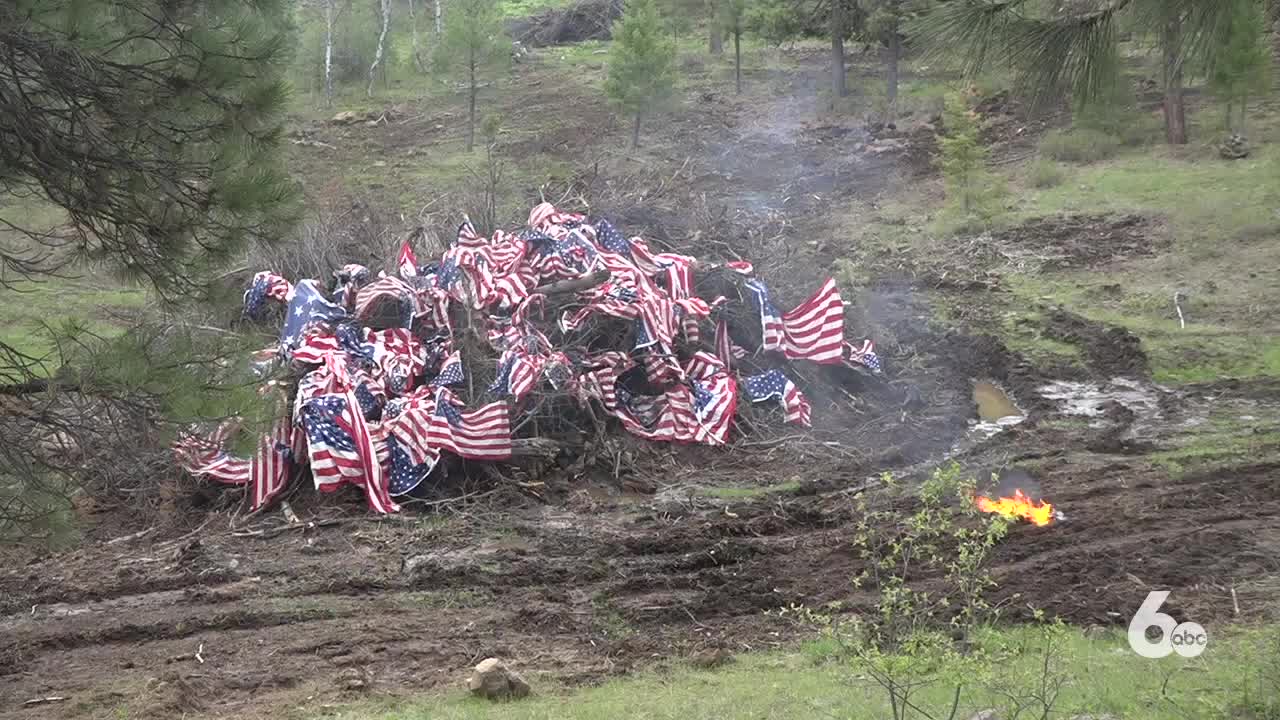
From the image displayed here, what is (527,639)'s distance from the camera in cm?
936

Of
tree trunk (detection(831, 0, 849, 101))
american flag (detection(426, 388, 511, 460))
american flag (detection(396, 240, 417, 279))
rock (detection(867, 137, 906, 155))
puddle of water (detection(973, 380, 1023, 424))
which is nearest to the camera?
american flag (detection(426, 388, 511, 460))

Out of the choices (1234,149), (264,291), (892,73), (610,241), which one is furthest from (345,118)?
(610,241)

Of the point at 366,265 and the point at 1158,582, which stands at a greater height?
the point at 366,265

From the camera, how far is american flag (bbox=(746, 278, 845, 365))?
49.7ft

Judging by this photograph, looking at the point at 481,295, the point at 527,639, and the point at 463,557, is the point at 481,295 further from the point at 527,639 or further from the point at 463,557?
the point at 527,639

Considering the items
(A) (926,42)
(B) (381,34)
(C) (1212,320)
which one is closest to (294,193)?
(A) (926,42)

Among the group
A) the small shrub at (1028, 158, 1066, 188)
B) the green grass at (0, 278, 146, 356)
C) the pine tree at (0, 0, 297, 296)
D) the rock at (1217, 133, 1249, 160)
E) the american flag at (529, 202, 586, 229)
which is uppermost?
the pine tree at (0, 0, 297, 296)

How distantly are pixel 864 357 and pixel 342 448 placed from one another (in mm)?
6458

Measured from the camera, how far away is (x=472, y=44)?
108ft

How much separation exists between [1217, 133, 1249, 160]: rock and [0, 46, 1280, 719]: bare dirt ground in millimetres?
11732

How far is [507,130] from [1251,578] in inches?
1117

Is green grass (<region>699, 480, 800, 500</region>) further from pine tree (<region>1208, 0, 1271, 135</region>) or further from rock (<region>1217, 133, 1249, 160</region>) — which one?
rock (<region>1217, 133, 1249, 160</region>)

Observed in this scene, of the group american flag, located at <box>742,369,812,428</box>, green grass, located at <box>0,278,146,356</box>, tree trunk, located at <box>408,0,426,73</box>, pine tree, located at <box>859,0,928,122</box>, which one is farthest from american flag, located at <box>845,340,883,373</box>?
tree trunk, located at <box>408,0,426,73</box>

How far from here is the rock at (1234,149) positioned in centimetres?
2520
